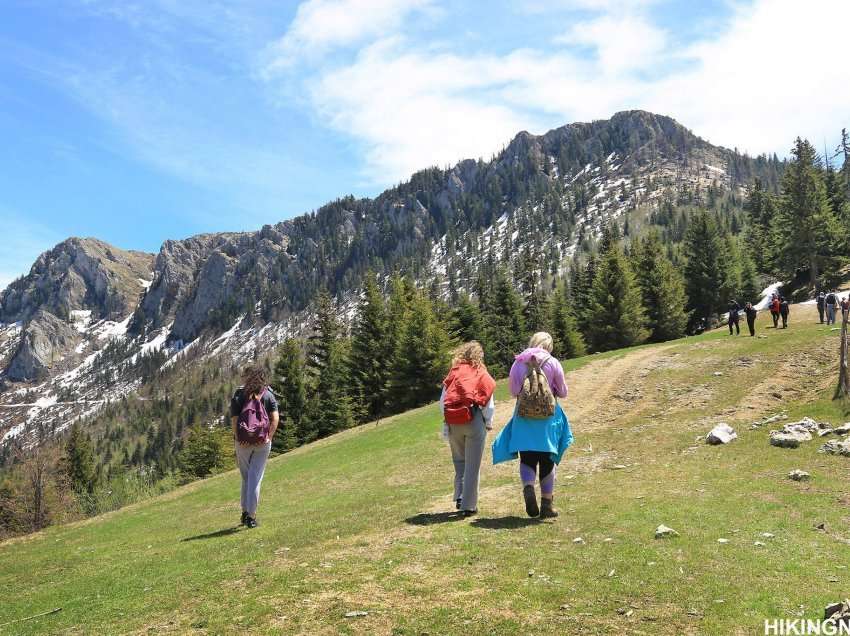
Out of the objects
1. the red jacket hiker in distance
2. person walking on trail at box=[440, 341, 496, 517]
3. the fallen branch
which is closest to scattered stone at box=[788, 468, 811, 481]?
person walking on trail at box=[440, 341, 496, 517]

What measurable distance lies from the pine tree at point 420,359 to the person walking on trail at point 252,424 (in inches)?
1266

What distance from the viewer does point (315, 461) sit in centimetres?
2453

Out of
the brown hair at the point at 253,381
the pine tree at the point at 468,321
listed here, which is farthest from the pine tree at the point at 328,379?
the brown hair at the point at 253,381

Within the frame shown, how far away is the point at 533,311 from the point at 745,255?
39.8 metres

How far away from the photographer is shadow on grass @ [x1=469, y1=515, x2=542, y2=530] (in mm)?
8375

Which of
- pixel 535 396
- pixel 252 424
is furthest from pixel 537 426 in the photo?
pixel 252 424

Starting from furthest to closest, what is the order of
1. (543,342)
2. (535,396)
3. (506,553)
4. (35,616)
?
(543,342) < (535,396) < (35,616) < (506,553)

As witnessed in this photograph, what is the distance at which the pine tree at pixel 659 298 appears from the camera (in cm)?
5738

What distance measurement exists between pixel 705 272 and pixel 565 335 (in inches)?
868

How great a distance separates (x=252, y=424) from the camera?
1034 centimetres

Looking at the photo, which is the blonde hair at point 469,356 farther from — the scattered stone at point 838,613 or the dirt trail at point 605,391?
the dirt trail at point 605,391

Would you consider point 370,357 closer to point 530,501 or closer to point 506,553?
point 530,501

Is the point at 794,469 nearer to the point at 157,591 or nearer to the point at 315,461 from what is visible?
the point at 157,591

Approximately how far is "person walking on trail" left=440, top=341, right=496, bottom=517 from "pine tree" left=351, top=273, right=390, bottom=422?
124ft
